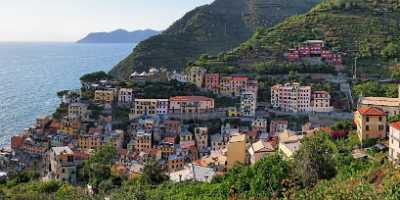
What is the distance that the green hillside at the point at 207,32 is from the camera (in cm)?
6756

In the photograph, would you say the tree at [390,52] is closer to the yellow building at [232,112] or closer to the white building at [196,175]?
the yellow building at [232,112]

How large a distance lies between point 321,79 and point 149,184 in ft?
76.1

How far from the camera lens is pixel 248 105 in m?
41.3

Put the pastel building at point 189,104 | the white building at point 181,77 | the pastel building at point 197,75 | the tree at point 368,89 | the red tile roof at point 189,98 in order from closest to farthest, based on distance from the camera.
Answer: the tree at point 368,89 < the pastel building at point 189,104 < the red tile roof at point 189,98 < the pastel building at point 197,75 < the white building at point 181,77

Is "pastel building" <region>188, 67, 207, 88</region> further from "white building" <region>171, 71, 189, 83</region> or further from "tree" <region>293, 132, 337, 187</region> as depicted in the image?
"tree" <region>293, 132, 337, 187</region>

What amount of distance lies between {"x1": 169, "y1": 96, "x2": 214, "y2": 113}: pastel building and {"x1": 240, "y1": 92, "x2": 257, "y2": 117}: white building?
2328 mm

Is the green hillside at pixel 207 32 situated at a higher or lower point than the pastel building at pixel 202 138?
higher

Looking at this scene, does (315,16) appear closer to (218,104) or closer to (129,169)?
(218,104)

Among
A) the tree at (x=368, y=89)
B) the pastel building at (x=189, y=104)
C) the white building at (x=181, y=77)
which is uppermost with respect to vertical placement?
the white building at (x=181, y=77)

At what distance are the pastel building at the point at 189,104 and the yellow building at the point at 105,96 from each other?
4.36 m

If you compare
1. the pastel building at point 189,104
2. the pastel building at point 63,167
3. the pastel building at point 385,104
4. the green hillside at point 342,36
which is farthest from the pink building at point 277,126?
the pastel building at point 63,167

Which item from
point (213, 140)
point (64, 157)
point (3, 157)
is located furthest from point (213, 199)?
point (3, 157)

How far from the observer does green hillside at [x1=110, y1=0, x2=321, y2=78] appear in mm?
Result: 67562

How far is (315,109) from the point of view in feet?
134
